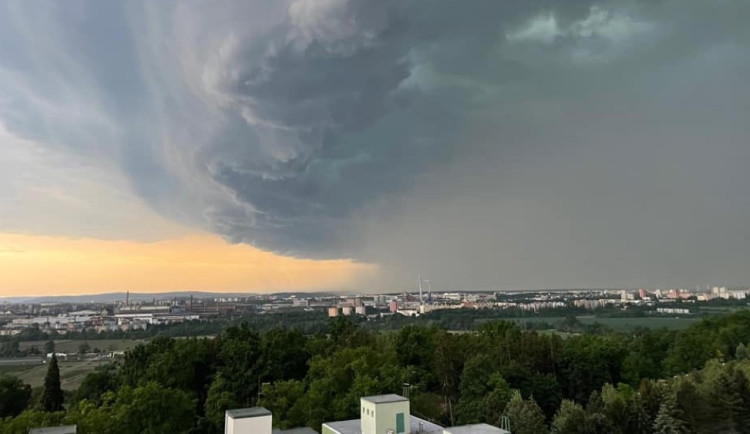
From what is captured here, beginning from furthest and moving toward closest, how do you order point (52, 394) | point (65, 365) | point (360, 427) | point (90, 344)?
point (90, 344), point (65, 365), point (52, 394), point (360, 427)

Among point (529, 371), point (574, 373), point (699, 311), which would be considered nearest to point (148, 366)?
point (529, 371)

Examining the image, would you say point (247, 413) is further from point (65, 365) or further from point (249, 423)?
point (65, 365)

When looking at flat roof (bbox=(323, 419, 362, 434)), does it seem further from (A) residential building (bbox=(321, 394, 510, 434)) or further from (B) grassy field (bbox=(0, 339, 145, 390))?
(B) grassy field (bbox=(0, 339, 145, 390))

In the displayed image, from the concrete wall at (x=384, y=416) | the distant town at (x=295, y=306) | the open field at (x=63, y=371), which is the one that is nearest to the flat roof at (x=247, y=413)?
the concrete wall at (x=384, y=416)

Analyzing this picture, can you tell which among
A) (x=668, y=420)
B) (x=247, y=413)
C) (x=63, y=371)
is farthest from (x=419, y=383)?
(x=63, y=371)

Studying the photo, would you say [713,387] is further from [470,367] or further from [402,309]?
[402,309]
